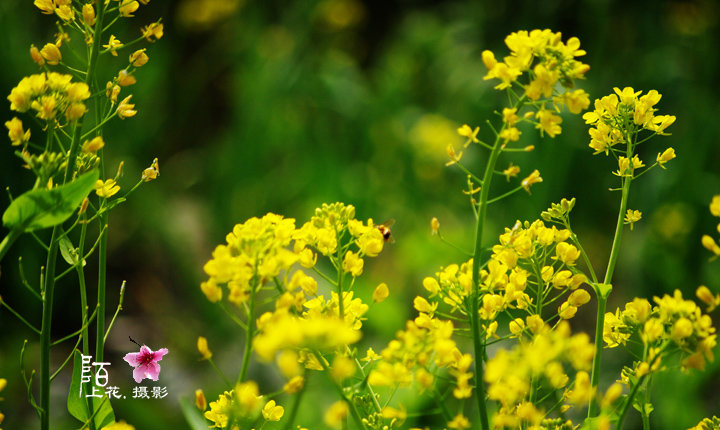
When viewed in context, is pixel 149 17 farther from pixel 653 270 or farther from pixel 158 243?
pixel 653 270

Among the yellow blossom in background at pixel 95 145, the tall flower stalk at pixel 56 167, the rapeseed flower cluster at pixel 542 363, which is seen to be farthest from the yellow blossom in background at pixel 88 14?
the rapeseed flower cluster at pixel 542 363

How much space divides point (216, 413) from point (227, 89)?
3.54 m

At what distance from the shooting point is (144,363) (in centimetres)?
58

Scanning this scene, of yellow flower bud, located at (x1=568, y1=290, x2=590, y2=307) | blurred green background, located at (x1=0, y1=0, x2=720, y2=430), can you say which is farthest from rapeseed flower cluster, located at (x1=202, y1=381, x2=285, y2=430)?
blurred green background, located at (x1=0, y1=0, x2=720, y2=430)

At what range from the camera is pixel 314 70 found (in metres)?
3.30

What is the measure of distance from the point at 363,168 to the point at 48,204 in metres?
2.26

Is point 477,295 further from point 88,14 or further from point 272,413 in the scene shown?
point 88,14

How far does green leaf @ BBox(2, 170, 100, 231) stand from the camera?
15.4 inches

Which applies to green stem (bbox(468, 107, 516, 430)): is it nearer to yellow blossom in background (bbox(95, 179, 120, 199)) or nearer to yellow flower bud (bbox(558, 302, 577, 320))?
yellow flower bud (bbox(558, 302, 577, 320))

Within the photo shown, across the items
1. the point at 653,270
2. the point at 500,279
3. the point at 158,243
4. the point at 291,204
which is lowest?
the point at 158,243

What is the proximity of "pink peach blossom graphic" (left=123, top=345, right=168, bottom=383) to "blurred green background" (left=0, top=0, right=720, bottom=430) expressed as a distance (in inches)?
34.6

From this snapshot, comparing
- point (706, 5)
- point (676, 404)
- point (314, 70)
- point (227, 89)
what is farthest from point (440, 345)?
point (227, 89)

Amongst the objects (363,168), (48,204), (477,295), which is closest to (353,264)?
(477,295)

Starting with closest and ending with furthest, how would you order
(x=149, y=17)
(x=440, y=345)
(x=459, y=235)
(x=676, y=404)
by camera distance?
1. (x=440, y=345)
2. (x=676, y=404)
3. (x=459, y=235)
4. (x=149, y=17)
